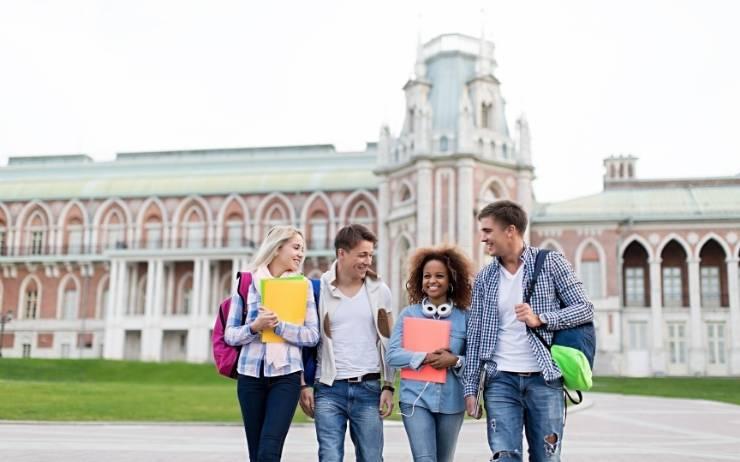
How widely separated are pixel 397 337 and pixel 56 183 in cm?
5645

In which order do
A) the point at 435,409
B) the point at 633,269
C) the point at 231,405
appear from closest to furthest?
1. the point at 435,409
2. the point at 231,405
3. the point at 633,269

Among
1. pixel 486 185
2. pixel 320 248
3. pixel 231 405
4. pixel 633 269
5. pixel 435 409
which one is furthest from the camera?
pixel 320 248

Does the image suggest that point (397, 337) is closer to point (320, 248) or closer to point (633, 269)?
point (633, 269)

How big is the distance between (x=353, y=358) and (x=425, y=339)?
21.5 inches

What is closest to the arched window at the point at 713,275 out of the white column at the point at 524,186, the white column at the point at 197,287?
the white column at the point at 524,186

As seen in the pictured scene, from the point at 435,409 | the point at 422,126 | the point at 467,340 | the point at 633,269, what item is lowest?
the point at 435,409

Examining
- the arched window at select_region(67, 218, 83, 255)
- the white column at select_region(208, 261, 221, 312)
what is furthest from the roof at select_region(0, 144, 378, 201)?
the white column at select_region(208, 261, 221, 312)

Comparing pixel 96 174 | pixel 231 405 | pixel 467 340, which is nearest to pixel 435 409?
pixel 467 340

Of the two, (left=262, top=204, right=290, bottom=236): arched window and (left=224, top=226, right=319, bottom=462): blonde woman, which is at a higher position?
(left=262, top=204, right=290, bottom=236): arched window

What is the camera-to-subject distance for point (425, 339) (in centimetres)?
568

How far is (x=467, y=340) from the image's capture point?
5.59 metres

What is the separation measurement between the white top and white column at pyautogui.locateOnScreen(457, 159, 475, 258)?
3393cm

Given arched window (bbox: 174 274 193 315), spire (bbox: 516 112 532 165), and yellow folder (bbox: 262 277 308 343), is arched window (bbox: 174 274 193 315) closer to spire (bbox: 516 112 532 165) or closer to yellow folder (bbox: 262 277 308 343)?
spire (bbox: 516 112 532 165)

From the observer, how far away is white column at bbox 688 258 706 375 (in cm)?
4238
